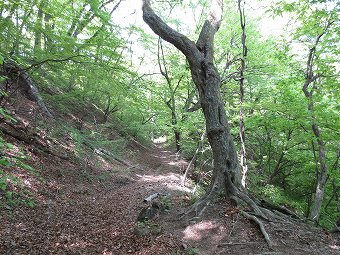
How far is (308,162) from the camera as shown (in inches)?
470

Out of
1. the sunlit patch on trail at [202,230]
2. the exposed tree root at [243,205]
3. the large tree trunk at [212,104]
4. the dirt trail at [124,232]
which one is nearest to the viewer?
the dirt trail at [124,232]

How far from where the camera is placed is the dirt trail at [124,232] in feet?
16.2

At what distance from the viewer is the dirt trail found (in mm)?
4930

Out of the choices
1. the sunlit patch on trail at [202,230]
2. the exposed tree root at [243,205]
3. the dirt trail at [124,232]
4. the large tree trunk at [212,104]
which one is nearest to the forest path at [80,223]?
the dirt trail at [124,232]

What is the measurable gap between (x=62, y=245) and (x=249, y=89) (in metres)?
13.9

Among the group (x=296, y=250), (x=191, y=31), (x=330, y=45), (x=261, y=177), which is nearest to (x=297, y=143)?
(x=261, y=177)

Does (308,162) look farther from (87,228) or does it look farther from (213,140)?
(87,228)

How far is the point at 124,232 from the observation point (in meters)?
6.09

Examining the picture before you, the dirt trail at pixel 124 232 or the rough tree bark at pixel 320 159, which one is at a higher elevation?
the rough tree bark at pixel 320 159

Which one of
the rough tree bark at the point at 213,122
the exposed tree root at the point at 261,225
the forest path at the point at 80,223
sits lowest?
the forest path at the point at 80,223

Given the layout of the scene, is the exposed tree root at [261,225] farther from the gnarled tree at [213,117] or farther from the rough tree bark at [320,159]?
the rough tree bark at [320,159]

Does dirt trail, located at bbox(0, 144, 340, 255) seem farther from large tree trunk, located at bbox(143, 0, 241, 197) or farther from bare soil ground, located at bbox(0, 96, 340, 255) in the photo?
large tree trunk, located at bbox(143, 0, 241, 197)

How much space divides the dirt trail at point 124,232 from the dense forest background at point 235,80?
1.37 m

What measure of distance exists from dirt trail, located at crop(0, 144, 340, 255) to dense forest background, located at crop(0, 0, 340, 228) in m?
1.37
